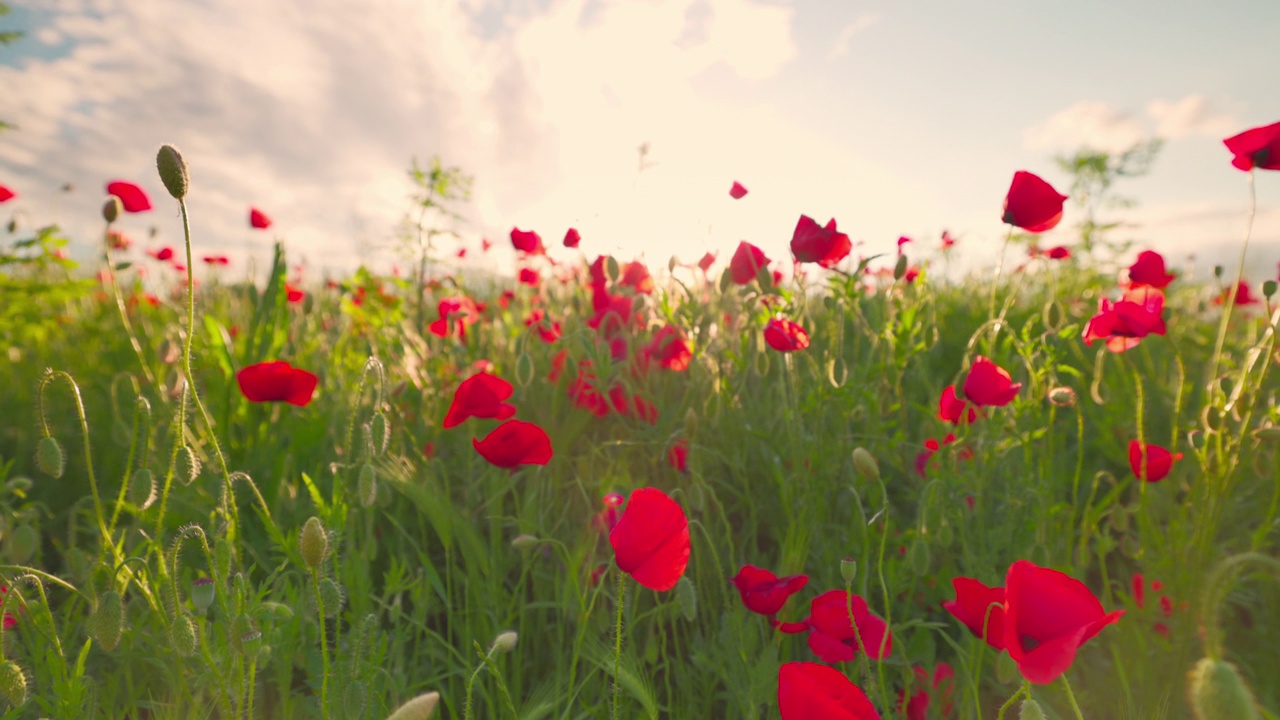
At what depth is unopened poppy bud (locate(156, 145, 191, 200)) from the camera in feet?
3.63

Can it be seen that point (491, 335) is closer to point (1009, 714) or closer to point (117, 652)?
point (117, 652)

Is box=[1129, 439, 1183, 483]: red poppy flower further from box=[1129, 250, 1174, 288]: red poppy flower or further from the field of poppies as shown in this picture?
box=[1129, 250, 1174, 288]: red poppy flower

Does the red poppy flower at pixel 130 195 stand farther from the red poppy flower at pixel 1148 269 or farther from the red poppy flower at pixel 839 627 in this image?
the red poppy flower at pixel 1148 269

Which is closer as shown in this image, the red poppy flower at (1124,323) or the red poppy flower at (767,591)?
the red poppy flower at (767,591)

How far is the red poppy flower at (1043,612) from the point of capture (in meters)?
0.79

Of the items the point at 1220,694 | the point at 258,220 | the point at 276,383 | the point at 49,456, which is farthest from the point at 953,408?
the point at 258,220

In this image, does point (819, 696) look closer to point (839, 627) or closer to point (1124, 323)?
point (839, 627)

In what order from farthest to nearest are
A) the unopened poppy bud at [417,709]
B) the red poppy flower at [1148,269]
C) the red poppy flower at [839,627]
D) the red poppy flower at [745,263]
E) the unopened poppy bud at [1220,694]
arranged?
the red poppy flower at [745,263]
the red poppy flower at [1148,269]
the red poppy flower at [839,627]
the unopened poppy bud at [417,709]
the unopened poppy bud at [1220,694]

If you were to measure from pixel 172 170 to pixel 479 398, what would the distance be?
2.51ft

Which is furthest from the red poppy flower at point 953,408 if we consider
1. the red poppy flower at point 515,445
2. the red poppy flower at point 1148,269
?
the red poppy flower at point 515,445

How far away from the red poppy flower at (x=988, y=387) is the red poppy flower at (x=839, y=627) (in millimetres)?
610

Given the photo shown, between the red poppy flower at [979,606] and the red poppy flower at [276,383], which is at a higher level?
the red poppy flower at [276,383]

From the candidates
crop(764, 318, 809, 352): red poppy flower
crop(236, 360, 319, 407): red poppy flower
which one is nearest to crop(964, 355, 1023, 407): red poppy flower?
crop(764, 318, 809, 352): red poppy flower

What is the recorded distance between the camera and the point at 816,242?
6.03 ft
